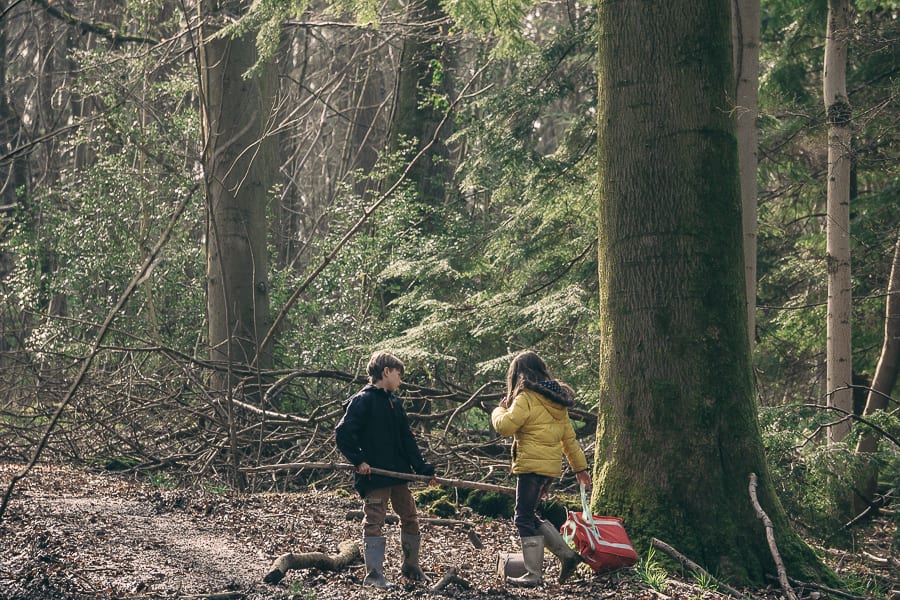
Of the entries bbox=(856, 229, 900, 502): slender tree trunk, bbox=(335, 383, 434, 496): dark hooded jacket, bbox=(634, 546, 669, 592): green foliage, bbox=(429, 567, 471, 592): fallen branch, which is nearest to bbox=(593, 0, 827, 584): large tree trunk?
bbox=(634, 546, 669, 592): green foliage

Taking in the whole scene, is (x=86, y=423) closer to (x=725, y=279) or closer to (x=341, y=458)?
(x=341, y=458)

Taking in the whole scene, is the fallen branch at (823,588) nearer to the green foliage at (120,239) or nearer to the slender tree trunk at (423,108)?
the green foliage at (120,239)

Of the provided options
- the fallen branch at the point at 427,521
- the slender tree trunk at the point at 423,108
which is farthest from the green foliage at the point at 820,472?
the slender tree trunk at the point at 423,108

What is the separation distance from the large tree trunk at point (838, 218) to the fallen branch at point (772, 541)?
12.8ft

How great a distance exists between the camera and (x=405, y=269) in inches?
527

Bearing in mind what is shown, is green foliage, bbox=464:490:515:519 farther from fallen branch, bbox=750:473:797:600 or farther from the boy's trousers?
fallen branch, bbox=750:473:797:600

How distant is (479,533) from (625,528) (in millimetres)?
2022

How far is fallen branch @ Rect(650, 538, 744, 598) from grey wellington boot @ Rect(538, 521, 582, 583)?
54cm

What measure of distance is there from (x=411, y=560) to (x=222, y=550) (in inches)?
64.1

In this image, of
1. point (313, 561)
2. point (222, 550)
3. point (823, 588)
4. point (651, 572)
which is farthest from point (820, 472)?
point (222, 550)

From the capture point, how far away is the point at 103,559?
20.2ft

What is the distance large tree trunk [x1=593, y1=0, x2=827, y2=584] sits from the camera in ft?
20.9

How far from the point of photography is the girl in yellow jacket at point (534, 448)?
6.07 meters

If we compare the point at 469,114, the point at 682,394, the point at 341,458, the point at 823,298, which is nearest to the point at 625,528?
the point at 682,394
